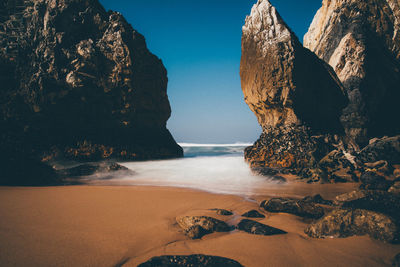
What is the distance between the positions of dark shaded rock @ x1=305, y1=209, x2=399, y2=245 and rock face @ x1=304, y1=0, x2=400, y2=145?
7.63 metres

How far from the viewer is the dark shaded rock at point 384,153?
5.23 meters

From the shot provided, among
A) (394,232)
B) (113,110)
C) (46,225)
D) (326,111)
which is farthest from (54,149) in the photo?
(326,111)

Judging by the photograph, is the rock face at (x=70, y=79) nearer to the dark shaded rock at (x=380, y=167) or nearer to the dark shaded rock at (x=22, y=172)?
the dark shaded rock at (x=22, y=172)

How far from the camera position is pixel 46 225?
6.85 feet

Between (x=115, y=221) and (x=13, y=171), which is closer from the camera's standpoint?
(x=115, y=221)

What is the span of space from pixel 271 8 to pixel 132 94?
7604 mm

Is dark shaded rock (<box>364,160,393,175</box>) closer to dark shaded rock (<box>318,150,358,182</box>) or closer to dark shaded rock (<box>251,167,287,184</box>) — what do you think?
dark shaded rock (<box>318,150,358,182</box>)

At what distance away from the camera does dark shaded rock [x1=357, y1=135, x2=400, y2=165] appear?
17.1ft

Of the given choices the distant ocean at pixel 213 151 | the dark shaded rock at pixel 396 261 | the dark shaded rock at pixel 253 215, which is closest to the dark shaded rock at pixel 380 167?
the dark shaded rock at pixel 253 215

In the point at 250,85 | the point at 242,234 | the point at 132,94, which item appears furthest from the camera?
the point at 132,94

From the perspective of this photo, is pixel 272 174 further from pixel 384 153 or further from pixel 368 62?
pixel 368 62

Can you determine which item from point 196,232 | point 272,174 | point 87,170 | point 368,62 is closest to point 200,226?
point 196,232

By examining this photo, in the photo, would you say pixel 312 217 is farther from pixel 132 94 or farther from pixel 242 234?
pixel 132 94

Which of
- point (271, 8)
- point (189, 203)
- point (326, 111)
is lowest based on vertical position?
point (189, 203)
